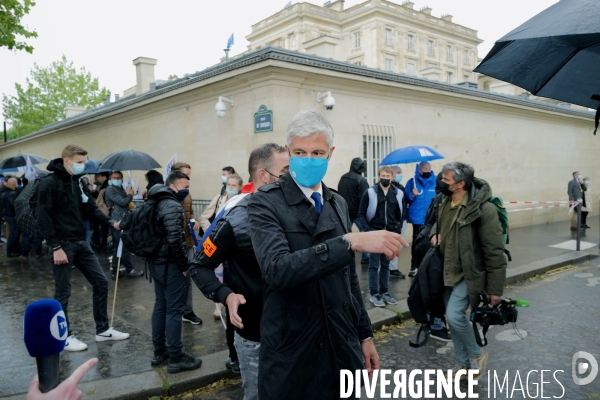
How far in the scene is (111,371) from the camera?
14.1 feet

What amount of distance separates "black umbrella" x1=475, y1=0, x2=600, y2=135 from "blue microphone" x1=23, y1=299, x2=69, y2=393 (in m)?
2.63

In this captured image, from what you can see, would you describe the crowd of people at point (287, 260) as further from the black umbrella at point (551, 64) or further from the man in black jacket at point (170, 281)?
the black umbrella at point (551, 64)

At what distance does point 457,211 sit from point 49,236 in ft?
13.6

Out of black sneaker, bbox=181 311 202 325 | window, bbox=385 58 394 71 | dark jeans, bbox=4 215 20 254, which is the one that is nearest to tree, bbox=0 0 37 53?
dark jeans, bbox=4 215 20 254

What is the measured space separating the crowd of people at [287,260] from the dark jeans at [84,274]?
0.04ft

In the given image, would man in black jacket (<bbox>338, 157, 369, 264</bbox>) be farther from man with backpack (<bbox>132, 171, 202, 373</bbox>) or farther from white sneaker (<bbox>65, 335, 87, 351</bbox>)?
white sneaker (<bbox>65, 335, 87, 351</bbox>)

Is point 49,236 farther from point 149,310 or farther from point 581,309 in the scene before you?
point 581,309

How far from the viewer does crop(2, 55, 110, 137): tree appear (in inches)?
1396

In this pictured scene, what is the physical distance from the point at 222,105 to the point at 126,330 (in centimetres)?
566

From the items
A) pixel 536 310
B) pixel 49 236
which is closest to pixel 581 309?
pixel 536 310

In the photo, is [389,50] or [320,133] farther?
[389,50]

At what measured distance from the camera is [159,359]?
4.38 metres

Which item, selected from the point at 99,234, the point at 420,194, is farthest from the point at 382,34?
the point at 420,194

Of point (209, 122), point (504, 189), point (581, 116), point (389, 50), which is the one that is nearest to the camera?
point (209, 122)
